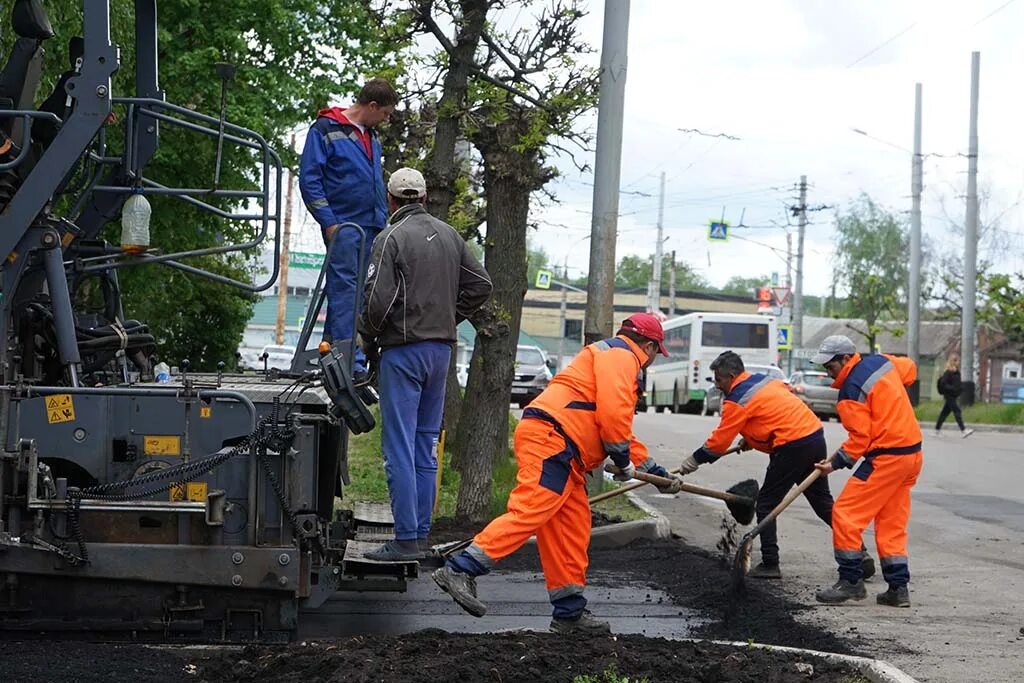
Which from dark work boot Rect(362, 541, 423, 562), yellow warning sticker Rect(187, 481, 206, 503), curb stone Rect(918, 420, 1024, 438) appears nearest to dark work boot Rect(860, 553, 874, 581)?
dark work boot Rect(362, 541, 423, 562)

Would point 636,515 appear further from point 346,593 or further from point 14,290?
point 14,290

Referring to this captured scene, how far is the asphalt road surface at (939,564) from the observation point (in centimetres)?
758

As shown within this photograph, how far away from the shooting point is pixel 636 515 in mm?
12500

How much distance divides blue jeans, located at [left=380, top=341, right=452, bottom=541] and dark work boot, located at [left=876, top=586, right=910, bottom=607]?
329cm

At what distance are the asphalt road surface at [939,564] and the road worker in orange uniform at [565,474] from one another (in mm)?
1679

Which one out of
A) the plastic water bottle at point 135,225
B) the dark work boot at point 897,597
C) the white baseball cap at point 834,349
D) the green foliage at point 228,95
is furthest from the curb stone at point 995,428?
the plastic water bottle at point 135,225

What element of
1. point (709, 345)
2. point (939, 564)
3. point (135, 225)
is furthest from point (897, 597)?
point (709, 345)

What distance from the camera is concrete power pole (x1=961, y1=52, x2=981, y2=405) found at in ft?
122

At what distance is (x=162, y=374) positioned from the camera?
7973 mm

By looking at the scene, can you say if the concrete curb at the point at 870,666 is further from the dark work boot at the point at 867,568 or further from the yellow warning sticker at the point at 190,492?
the dark work boot at the point at 867,568

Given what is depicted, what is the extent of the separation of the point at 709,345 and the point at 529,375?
948 cm

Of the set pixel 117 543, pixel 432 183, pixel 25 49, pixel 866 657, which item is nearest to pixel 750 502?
pixel 866 657

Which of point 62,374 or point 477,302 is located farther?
point 477,302

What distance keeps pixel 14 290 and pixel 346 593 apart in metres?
3.16
